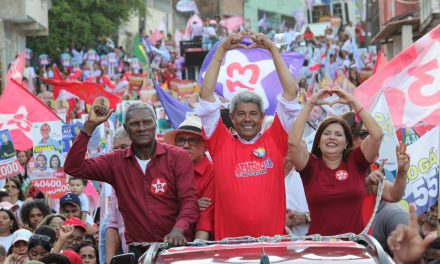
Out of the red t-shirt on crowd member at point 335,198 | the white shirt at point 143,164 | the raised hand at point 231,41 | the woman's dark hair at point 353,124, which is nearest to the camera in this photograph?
the red t-shirt on crowd member at point 335,198

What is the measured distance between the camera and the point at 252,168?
8344 millimetres

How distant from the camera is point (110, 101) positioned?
22.7m

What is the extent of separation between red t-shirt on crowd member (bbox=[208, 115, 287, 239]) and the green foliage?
130ft

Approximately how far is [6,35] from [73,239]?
28.3m

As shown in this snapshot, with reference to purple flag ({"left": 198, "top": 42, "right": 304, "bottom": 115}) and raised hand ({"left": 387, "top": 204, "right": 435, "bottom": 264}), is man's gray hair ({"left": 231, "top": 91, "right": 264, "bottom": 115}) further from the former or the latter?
purple flag ({"left": 198, "top": 42, "right": 304, "bottom": 115})

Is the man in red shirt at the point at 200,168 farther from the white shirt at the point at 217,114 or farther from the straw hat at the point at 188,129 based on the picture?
the white shirt at the point at 217,114

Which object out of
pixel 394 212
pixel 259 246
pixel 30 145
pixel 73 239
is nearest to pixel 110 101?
pixel 30 145

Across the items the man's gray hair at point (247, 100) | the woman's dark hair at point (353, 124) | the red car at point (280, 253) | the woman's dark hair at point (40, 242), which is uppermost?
the man's gray hair at point (247, 100)

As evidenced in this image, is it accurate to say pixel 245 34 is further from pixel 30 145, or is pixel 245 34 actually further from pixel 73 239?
pixel 30 145

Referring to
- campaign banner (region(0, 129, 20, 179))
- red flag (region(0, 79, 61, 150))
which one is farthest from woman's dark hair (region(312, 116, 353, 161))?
red flag (region(0, 79, 61, 150))

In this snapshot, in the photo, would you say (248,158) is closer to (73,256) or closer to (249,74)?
(73,256)

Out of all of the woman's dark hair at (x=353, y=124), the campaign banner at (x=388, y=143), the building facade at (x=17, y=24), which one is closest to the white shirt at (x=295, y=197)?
the woman's dark hair at (x=353, y=124)

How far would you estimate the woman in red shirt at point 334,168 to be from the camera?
8.22m

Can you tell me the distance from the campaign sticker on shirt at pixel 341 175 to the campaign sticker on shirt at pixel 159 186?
1.10 meters
